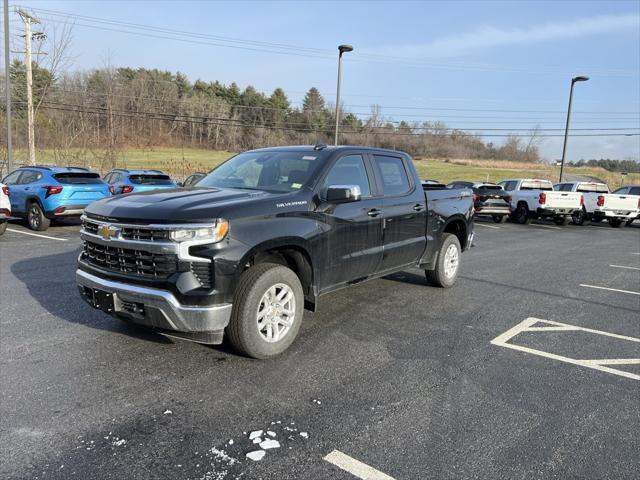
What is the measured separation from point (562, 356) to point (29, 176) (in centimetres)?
1289

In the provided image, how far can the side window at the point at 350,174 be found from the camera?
4.74 metres

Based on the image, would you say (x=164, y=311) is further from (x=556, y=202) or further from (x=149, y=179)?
(x=556, y=202)

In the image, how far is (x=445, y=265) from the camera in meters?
6.80

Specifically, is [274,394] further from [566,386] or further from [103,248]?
[566,386]

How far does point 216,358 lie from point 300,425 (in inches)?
52.0

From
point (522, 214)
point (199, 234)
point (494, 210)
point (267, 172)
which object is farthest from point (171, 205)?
point (522, 214)

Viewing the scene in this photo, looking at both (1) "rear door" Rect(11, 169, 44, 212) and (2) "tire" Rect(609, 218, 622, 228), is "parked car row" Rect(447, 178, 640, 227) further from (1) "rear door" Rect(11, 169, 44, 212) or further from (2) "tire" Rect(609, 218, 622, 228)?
(1) "rear door" Rect(11, 169, 44, 212)

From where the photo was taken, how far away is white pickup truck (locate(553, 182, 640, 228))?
64.2ft

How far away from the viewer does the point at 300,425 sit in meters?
3.06

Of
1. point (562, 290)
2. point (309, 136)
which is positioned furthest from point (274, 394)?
point (309, 136)

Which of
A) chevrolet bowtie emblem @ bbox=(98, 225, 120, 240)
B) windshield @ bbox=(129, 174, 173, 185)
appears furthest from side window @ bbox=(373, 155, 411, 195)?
windshield @ bbox=(129, 174, 173, 185)

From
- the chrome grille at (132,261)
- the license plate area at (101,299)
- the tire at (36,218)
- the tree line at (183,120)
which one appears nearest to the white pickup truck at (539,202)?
the tree line at (183,120)

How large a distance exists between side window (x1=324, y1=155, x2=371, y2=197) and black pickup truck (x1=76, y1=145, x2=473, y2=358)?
1 centimetres

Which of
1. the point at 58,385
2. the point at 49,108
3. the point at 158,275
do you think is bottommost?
the point at 58,385
